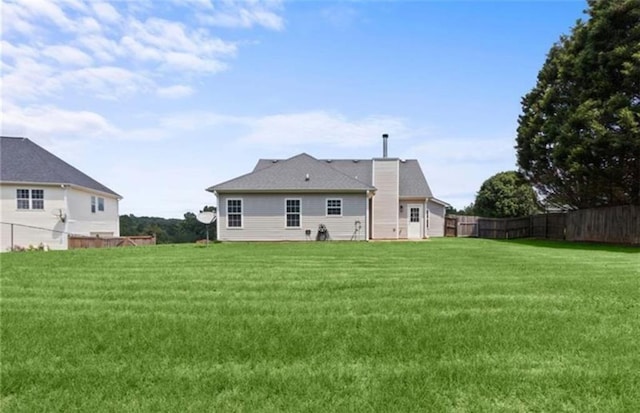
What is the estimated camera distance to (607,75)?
57.4ft

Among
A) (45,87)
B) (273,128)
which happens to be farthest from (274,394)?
(273,128)

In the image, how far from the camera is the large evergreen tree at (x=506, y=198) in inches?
1274

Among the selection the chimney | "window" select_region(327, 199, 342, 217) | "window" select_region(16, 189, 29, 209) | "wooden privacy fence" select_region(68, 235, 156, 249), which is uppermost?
the chimney

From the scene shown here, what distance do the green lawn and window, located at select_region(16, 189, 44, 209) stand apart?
16810 mm

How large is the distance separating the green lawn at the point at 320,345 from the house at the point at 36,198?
1640 centimetres

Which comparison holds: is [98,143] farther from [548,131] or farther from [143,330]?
[548,131]

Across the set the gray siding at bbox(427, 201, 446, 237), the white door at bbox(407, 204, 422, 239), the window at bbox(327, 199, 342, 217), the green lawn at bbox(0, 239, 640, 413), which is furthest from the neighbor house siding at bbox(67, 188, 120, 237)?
the gray siding at bbox(427, 201, 446, 237)

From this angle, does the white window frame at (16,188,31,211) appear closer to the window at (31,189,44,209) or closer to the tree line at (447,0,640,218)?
the window at (31,189,44,209)

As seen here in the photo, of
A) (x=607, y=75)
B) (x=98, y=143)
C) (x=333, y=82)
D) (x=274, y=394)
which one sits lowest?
(x=274, y=394)

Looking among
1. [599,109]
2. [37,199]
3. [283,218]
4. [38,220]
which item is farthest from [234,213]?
[599,109]

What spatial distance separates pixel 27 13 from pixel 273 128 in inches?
547

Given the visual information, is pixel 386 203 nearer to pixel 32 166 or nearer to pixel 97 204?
pixel 97 204

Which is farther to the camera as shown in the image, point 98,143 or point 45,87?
point 98,143

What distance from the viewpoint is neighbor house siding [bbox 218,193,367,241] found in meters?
21.0
